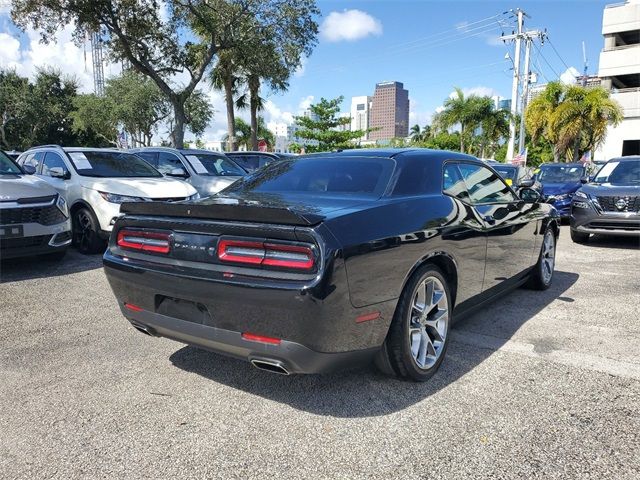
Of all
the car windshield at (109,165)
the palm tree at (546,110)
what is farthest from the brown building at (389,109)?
the car windshield at (109,165)

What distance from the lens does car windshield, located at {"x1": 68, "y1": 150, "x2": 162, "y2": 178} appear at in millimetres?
7879

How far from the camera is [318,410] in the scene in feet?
9.43

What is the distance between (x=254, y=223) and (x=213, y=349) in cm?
77

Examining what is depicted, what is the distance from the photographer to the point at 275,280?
2.52 meters

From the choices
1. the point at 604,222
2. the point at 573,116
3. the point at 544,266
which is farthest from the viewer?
the point at 573,116

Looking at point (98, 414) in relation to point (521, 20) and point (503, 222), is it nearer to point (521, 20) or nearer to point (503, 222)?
point (503, 222)

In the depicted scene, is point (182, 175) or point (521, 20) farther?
point (521, 20)

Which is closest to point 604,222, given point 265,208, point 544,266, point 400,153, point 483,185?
point 544,266

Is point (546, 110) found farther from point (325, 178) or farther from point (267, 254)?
point (267, 254)

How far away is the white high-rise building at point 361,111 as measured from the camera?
137 metres

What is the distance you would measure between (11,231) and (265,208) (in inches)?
182

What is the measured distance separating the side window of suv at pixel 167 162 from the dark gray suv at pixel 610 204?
24.9 feet

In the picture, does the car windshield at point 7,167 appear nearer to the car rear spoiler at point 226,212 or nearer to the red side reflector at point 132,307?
the car rear spoiler at point 226,212

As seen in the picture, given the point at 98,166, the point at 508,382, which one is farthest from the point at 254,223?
the point at 98,166
